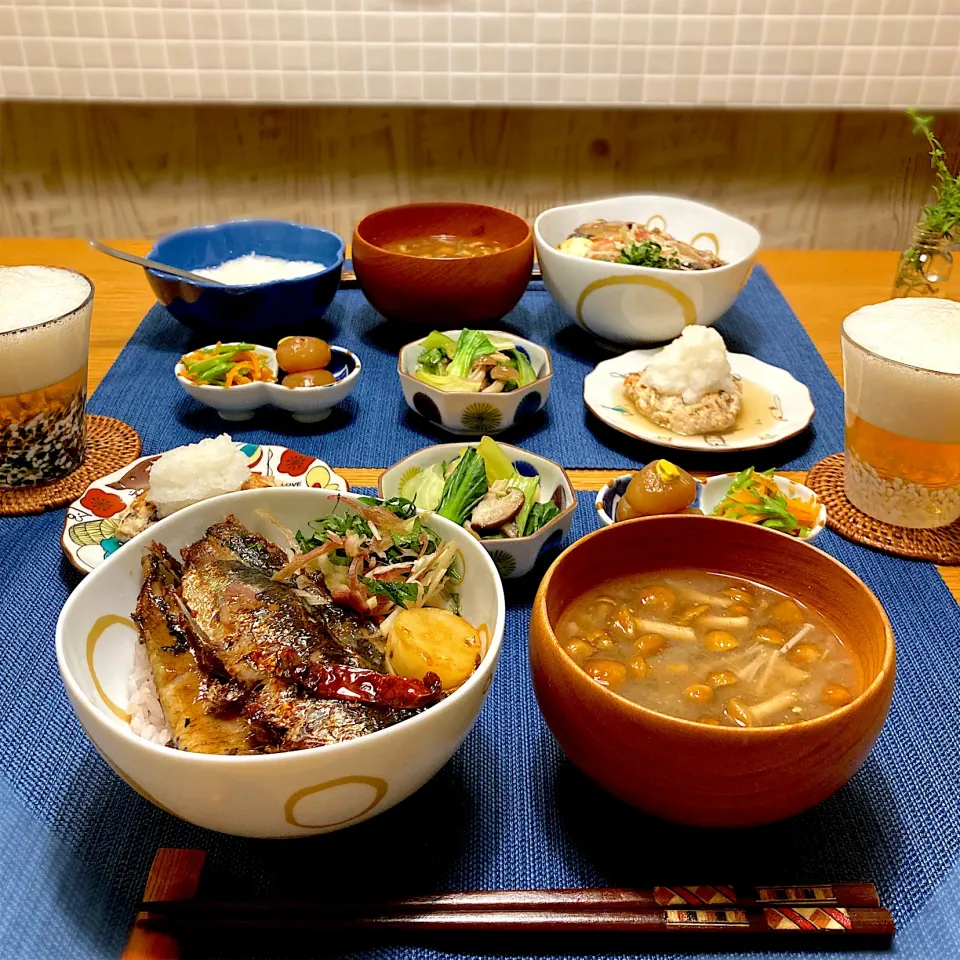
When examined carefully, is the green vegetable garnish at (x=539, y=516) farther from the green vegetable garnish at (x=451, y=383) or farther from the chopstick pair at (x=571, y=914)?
the chopstick pair at (x=571, y=914)

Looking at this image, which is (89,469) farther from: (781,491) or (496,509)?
(781,491)

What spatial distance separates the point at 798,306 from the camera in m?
2.14

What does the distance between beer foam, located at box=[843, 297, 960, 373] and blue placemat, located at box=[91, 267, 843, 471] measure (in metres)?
0.28

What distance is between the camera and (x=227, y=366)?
165 centimetres

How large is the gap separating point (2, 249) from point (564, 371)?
5.18 ft

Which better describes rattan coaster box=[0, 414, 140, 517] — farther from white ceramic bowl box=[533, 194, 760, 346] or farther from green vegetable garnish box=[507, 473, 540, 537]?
white ceramic bowl box=[533, 194, 760, 346]

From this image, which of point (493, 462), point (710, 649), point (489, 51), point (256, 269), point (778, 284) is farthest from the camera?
point (489, 51)

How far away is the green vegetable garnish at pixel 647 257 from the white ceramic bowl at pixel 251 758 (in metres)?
1.15

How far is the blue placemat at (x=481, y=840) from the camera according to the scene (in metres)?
0.82

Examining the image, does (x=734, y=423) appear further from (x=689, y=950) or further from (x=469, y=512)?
(x=689, y=950)

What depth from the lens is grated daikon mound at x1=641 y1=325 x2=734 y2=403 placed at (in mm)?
1582

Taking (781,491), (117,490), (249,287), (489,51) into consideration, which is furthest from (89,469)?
(489,51)

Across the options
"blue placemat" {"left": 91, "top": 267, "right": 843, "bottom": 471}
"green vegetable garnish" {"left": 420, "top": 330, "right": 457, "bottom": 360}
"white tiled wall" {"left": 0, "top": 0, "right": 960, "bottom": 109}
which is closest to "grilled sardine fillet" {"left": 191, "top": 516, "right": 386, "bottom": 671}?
"blue placemat" {"left": 91, "top": 267, "right": 843, "bottom": 471}

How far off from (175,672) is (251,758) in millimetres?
219
